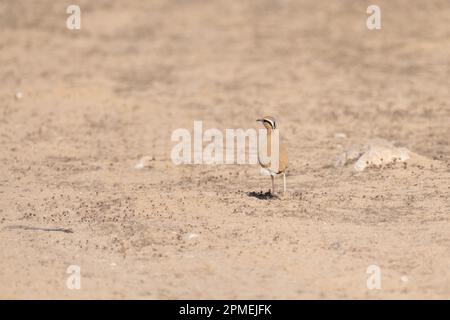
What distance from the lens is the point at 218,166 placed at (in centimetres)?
1122

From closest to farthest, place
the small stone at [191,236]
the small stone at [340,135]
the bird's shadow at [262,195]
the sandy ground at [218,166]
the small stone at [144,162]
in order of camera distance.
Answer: the sandy ground at [218,166] < the small stone at [191,236] < the bird's shadow at [262,195] < the small stone at [144,162] < the small stone at [340,135]

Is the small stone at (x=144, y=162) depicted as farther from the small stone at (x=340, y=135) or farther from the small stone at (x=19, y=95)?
the small stone at (x=19, y=95)

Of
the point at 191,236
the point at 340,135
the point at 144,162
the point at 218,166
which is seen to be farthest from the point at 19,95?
the point at 191,236

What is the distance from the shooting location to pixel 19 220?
913 cm

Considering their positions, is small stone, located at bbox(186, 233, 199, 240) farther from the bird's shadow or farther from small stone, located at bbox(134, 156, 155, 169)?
small stone, located at bbox(134, 156, 155, 169)

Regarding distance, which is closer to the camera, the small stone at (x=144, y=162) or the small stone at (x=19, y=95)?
the small stone at (x=144, y=162)

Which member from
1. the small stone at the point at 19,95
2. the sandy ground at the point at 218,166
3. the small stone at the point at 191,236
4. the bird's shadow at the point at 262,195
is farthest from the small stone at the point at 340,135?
the small stone at the point at 19,95

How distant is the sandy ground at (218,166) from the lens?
7.64 metres

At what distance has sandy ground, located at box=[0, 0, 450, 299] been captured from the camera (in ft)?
25.1

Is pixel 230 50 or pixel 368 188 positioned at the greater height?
pixel 230 50

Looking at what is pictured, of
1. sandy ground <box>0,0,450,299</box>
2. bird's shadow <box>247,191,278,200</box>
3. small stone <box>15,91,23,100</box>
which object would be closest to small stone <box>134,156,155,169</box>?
sandy ground <box>0,0,450,299</box>

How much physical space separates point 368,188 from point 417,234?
1.57 metres
